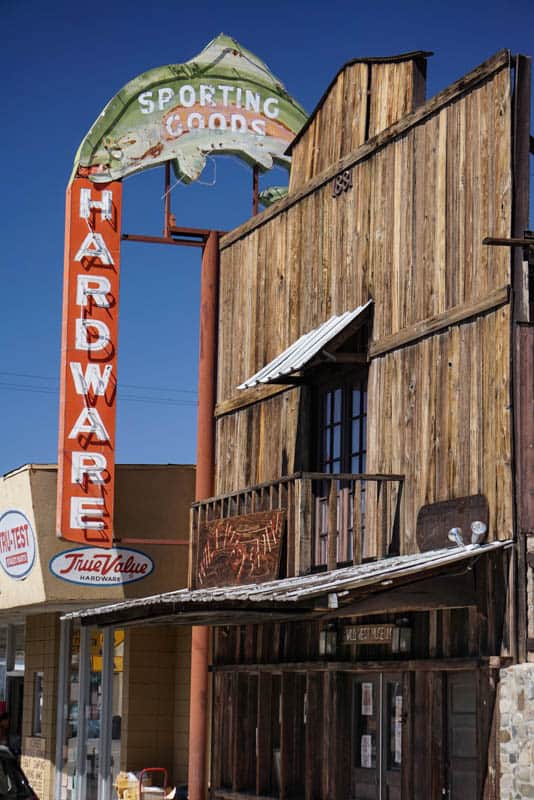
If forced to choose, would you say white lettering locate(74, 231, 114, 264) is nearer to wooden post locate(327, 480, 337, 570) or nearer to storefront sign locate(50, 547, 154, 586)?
storefront sign locate(50, 547, 154, 586)

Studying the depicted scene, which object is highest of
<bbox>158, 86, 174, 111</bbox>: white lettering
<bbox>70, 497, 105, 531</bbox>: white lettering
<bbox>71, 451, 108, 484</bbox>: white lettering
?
<bbox>158, 86, 174, 111</bbox>: white lettering

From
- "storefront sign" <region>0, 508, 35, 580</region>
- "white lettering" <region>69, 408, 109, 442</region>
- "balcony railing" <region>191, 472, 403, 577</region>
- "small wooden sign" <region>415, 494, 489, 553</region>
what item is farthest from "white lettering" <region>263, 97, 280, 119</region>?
"small wooden sign" <region>415, 494, 489, 553</region>

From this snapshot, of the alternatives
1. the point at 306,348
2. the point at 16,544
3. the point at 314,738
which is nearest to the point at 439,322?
the point at 306,348

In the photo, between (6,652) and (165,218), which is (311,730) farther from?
(6,652)

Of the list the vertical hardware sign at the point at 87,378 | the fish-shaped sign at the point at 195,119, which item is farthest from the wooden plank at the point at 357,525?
the fish-shaped sign at the point at 195,119

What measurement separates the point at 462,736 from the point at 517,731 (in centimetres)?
106

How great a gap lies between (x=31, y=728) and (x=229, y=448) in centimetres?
784

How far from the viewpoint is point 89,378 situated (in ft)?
67.1

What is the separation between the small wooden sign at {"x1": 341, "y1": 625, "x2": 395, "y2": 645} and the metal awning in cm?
69

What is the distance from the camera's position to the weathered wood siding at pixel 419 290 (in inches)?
562

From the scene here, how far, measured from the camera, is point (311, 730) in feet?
55.4

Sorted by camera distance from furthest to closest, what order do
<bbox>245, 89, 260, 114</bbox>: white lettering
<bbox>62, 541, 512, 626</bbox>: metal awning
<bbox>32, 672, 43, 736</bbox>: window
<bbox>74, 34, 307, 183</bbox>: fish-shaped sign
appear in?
<bbox>32, 672, 43, 736</bbox>: window
<bbox>245, 89, 260, 114</bbox>: white lettering
<bbox>74, 34, 307, 183</bbox>: fish-shaped sign
<bbox>62, 541, 512, 626</bbox>: metal awning

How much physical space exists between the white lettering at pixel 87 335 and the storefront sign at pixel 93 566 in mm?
2877

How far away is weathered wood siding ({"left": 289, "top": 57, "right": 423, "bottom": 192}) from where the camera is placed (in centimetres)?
1688
